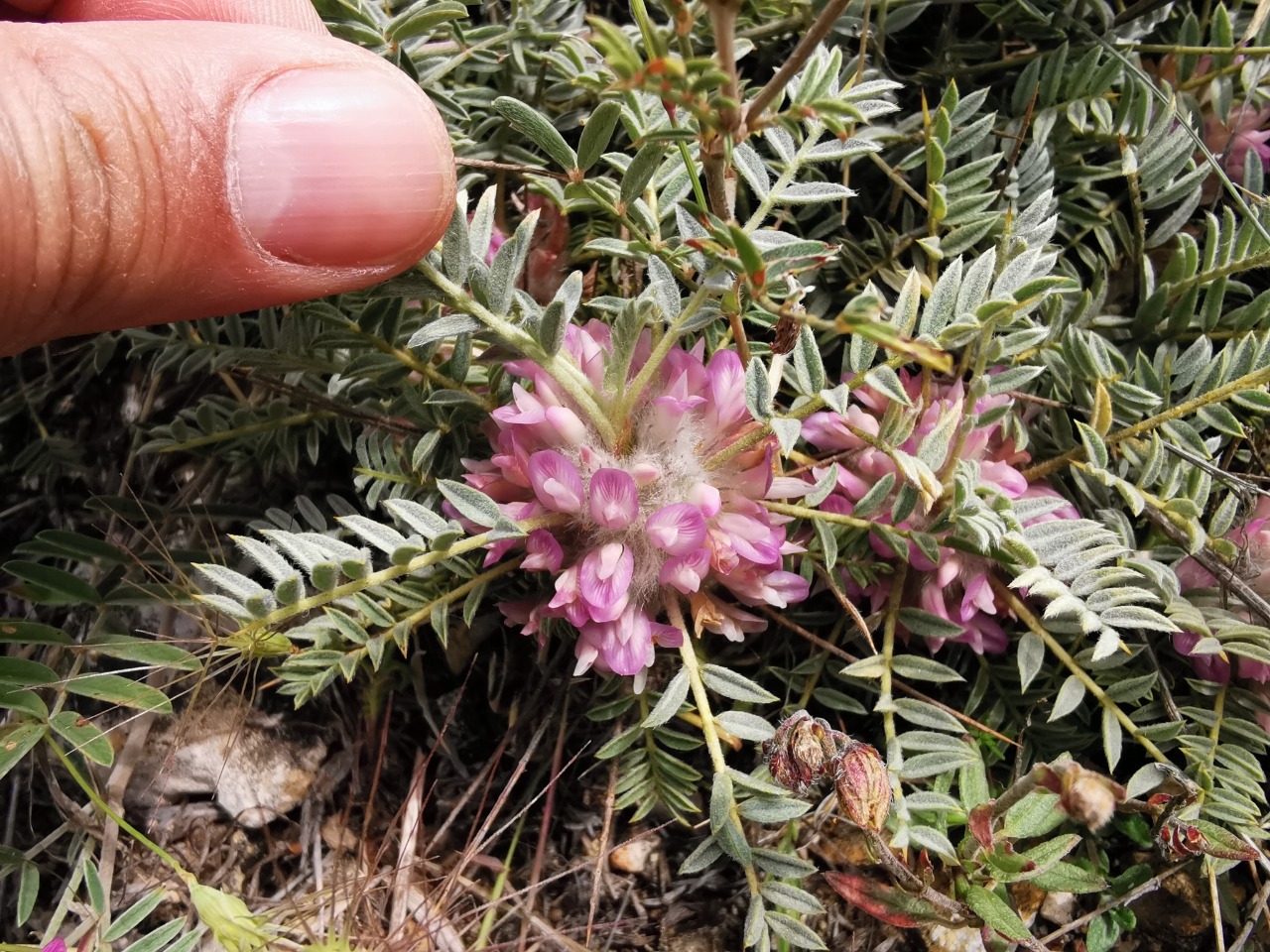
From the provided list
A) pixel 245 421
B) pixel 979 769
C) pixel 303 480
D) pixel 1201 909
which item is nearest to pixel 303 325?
pixel 245 421

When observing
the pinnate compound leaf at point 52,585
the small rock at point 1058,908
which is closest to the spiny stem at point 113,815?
the pinnate compound leaf at point 52,585

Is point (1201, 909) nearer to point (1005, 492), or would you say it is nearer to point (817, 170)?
point (1005, 492)

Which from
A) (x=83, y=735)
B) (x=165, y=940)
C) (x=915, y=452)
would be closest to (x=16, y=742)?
(x=83, y=735)

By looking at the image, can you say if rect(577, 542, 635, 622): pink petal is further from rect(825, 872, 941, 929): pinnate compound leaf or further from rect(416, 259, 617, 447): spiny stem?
rect(825, 872, 941, 929): pinnate compound leaf

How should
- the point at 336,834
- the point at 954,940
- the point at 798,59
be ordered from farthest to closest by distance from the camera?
the point at 336,834
the point at 954,940
the point at 798,59

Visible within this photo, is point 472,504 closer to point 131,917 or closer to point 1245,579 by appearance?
point 131,917

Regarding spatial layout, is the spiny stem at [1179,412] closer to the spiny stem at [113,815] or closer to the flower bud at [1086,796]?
the flower bud at [1086,796]
